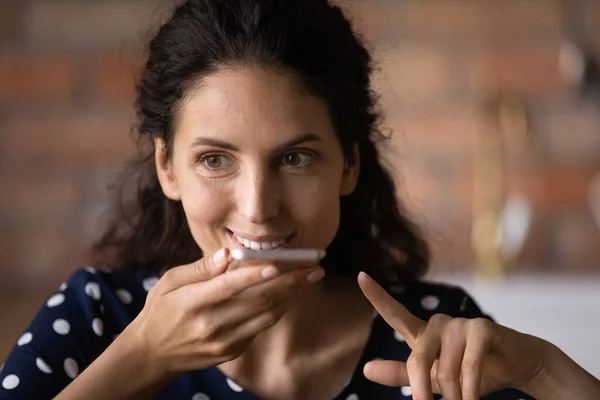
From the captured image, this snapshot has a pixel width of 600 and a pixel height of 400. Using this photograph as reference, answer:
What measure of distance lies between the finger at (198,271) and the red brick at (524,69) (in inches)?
62.1

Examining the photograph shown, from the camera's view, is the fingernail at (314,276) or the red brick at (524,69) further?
the red brick at (524,69)

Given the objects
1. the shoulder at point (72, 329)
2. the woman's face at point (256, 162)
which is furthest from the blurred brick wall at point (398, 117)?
the woman's face at point (256, 162)

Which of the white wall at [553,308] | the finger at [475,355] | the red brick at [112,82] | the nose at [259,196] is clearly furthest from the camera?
the red brick at [112,82]

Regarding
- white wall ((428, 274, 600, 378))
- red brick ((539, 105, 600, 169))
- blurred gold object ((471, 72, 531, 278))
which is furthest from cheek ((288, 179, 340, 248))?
red brick ((539, 105, 600, 169))

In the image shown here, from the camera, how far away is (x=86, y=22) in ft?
8.37

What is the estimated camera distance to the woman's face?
43.3 inches

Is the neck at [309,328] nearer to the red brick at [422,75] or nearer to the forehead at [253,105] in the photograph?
the forehead at [253,105]

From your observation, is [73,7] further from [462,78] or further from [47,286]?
[462,78]

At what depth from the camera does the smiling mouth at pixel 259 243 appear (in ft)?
3.69

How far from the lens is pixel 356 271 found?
142cm

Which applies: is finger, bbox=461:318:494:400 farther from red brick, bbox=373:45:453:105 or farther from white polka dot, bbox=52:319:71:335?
red brick, bbox=373:45:453:105

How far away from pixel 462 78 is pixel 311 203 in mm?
1416

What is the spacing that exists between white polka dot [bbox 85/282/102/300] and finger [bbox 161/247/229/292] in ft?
1.00

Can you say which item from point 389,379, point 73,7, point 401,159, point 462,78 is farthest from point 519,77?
point 389,379
